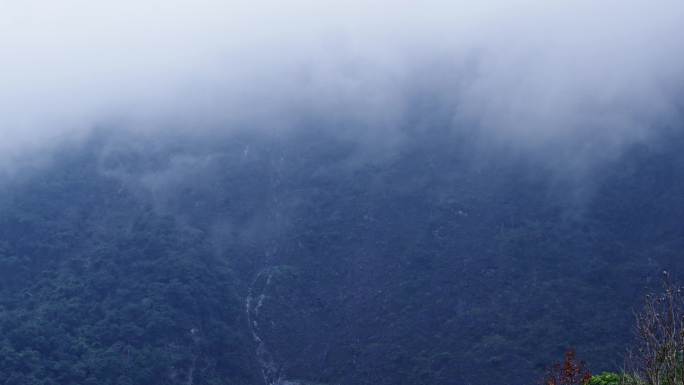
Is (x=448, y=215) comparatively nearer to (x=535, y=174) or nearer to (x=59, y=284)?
(x=535, y=174)

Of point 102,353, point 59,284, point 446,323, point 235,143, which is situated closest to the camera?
point 102,353

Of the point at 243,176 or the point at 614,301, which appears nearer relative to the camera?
the point at 614,301

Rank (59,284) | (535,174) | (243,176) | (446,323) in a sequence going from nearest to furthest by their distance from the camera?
(446,323) < (59,284) < (535,174) < (243,176)

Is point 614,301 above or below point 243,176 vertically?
above

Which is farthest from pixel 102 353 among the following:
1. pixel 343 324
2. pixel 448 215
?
pixel 448 215

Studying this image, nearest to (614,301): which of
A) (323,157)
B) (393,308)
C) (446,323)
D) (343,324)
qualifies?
(446,323)

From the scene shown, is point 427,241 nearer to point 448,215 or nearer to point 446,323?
point 448,215
